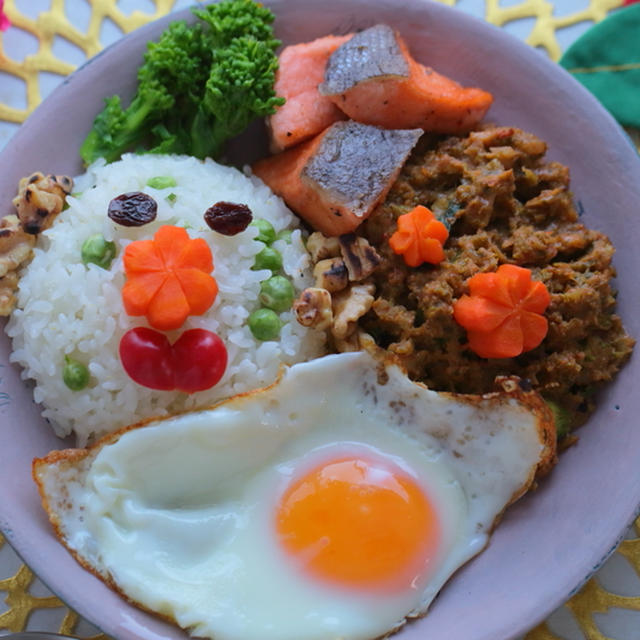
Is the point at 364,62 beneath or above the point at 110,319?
above

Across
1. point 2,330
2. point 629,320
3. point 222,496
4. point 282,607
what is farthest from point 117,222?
point 629,320

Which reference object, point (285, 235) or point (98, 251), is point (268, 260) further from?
point (98, 251)

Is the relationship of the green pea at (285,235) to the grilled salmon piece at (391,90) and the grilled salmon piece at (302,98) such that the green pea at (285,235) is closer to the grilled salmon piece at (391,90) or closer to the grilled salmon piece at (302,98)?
the grilled salmon piece at (302,98)

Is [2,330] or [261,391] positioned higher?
[261,391]

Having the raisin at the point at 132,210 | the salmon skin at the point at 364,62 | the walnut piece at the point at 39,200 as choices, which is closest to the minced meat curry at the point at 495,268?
the salmon skin at the point at 364,62

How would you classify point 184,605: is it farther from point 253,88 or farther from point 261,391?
point 253,88

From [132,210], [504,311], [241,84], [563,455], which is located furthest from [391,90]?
[563,455]
